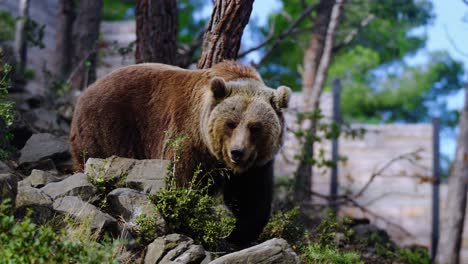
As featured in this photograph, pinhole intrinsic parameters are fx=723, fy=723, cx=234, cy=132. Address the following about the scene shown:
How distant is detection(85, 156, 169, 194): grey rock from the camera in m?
6.52

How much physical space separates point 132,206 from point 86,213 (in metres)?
0.54

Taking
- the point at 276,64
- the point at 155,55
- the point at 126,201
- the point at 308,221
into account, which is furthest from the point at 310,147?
the point at 276,64

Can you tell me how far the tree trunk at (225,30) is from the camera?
8328 millimetres

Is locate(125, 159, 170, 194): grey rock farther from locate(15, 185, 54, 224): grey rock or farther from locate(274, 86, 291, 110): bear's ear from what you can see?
locate(274, 86, 291, 110): bear's ear

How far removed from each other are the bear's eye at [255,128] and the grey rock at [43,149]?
2618 mm

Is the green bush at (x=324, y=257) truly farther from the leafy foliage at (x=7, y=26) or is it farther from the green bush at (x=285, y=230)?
the leafy foliage at (x=7, y=26)

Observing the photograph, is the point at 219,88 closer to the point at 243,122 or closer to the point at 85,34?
the point at 243,122

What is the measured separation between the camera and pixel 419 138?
1781cm

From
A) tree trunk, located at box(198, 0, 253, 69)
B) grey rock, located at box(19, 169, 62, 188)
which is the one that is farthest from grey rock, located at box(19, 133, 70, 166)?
tree trunk, located at box(198, 0, 253, 69)

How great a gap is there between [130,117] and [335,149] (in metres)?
6.46

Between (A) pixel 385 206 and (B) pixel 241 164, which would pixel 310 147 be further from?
(A) pixel 385 206

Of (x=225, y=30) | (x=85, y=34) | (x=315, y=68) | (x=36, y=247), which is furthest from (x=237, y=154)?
(x=315, y=68)

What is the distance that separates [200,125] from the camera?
7.05 meters

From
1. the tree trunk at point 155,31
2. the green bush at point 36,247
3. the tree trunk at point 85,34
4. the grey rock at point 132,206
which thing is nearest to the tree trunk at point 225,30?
the tree trunk at point 155,31
